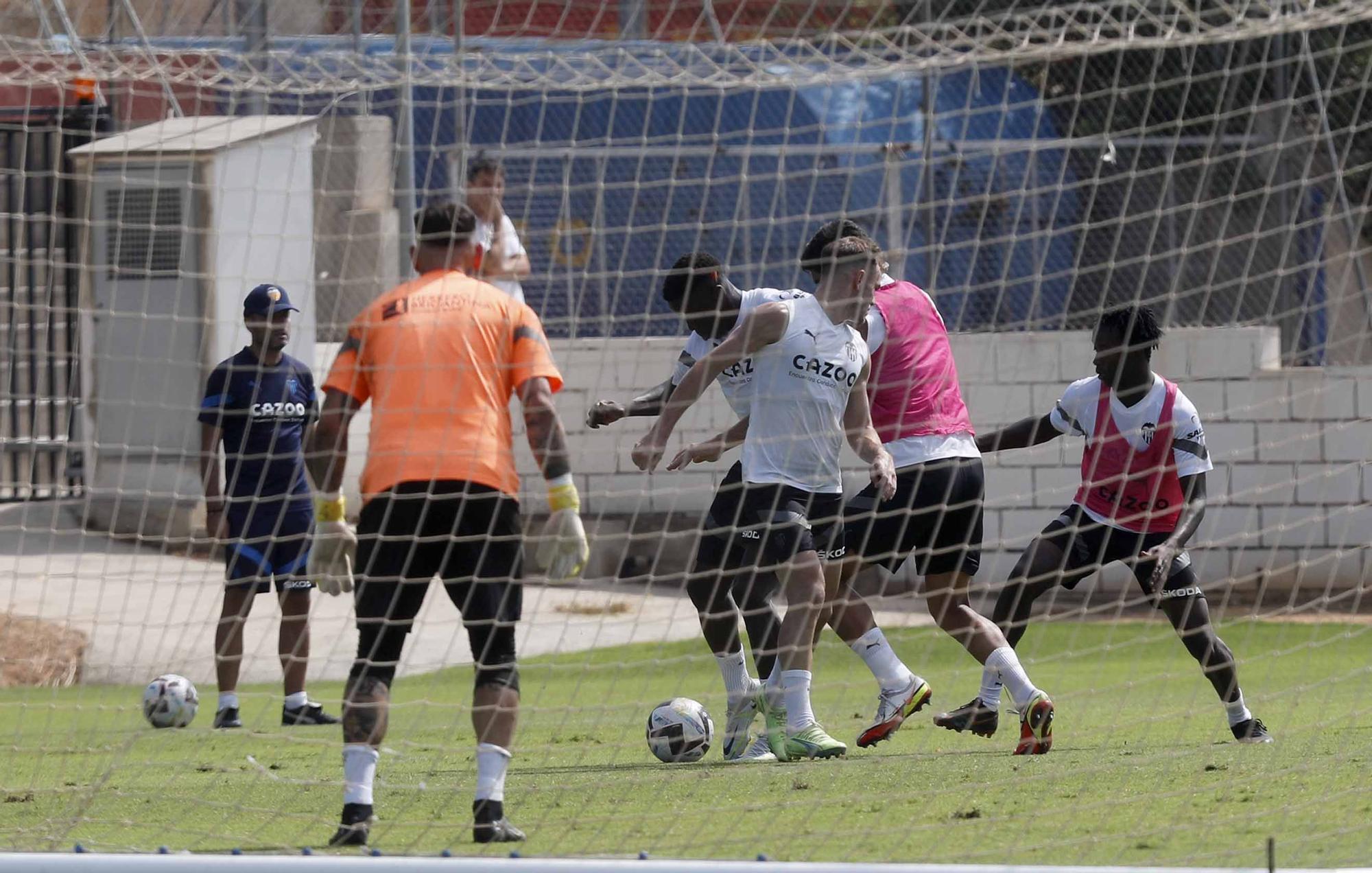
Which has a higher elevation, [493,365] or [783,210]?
[493,365]

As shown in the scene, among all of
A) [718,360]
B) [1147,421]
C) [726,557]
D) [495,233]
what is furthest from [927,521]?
[495,233]

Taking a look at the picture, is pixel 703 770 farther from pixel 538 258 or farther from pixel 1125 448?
pixel 538 258

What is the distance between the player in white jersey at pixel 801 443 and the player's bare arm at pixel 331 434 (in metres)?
1.40

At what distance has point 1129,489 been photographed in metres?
7.24

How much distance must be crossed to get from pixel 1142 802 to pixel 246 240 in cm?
661

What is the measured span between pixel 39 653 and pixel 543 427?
6.02 meters

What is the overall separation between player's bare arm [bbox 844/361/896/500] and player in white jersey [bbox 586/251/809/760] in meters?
0.39

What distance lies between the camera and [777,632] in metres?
6.85

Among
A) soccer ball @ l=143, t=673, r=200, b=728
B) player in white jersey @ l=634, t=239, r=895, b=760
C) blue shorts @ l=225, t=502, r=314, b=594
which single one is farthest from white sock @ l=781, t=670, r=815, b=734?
soccer ball @ l=143, t=673, r=200, b=728

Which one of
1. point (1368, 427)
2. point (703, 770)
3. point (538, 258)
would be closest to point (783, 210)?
point (538, 258)

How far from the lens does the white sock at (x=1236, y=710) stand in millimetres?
6879

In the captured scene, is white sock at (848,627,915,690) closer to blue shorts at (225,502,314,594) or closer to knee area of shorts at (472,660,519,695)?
knee area of shorts at (472,660,519,695)

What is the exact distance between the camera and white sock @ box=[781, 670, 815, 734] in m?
6.55

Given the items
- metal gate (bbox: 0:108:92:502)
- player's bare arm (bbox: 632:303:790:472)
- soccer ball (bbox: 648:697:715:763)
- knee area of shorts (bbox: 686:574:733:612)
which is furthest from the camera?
Answer: metal gate (bbox: 0:108:92:502)
